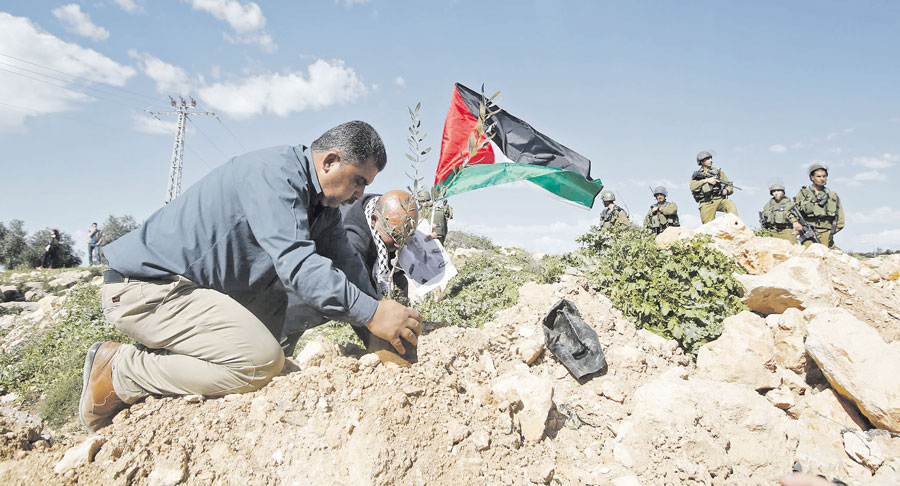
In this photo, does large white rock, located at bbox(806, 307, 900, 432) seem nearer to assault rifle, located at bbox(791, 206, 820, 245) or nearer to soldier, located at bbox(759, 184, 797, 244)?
soldier, located at bbox(759, 184, 797, 244)

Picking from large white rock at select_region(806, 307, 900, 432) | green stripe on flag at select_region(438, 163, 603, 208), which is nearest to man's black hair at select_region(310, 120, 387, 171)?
→ large white rock at select_region(806, 307, 900, 432)

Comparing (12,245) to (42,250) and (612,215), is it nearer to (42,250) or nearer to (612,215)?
(42,250)

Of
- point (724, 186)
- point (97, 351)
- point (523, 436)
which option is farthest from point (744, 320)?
point (724, 186)

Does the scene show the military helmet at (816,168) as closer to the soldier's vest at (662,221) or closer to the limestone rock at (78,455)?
the soldier's vest at (662,221)

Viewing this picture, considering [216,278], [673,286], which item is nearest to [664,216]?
[673,286]

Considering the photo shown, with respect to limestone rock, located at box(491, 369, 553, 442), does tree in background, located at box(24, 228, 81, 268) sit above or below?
below

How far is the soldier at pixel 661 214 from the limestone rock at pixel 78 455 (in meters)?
10.7

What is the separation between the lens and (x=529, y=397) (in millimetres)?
2336

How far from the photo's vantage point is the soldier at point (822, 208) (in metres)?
8.25

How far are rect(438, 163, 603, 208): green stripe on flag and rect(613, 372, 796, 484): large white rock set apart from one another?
6.28 m

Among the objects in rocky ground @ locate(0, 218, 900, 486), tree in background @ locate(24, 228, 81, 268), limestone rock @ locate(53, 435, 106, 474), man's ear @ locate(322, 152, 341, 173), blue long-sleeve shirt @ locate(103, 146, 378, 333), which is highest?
man's ear @ locate(322, 152, 341, 173)

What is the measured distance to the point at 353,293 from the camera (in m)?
2.18

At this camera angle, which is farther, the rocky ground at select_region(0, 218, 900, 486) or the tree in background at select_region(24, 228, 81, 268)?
the tree in background at select_region(24, 228, 81, 268)

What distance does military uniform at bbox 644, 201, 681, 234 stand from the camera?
416 inches
